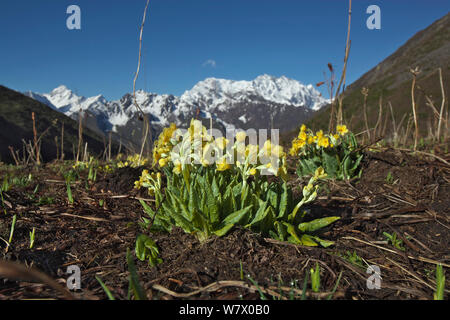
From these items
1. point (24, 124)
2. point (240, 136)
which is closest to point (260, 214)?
point (240, 136)

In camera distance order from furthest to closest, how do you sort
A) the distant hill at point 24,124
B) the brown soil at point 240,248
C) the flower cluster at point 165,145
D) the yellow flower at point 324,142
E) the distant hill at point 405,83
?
1. the distant hill at point 405,83
2. the distant hill at point 24,124
3. the yellow flower at point 324,142
4. the flower cluster at point 165,145
5. the brown soil at point 240,248

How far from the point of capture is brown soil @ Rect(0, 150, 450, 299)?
158 cm

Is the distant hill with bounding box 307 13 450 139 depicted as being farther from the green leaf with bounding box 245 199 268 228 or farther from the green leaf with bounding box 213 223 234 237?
the green leaf with bounding box 213 223 234 237

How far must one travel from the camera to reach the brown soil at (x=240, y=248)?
158 centimetres

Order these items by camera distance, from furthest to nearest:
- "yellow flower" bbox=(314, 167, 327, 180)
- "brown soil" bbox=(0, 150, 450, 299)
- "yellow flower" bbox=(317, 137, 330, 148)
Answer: "yellow flower" bbox=(317, 137, 330, 148) → "yellow flower" bbox=(314, 167, 327, 180) → "brown soil" bbox=(0, 150, 450, 299)

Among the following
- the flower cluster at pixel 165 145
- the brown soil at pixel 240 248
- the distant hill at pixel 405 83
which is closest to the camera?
the brown soil at pixel 240 248

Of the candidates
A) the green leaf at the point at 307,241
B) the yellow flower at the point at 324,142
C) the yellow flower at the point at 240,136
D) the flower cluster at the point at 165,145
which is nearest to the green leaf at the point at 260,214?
the green leaf at the point at 307,241

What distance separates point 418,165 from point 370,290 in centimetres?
290

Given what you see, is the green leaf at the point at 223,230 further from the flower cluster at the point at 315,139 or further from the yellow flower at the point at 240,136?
the flower cluster at the point at 315,139

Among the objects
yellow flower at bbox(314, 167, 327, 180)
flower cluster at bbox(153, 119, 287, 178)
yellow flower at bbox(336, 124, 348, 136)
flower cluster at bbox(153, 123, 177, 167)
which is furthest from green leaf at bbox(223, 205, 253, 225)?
yellow flower at bbox(336, 124, 348, 136)

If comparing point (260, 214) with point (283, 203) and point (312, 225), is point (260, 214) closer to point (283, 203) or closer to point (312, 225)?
point (283, 203)

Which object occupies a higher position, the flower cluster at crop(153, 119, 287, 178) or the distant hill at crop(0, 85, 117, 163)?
the distant hill at crop(0, 85, 117, 163)

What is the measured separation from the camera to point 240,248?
1811 millimetres

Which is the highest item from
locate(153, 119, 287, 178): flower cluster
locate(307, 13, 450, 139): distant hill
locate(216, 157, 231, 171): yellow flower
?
locate(307, 13, 450, 139): distant hill
